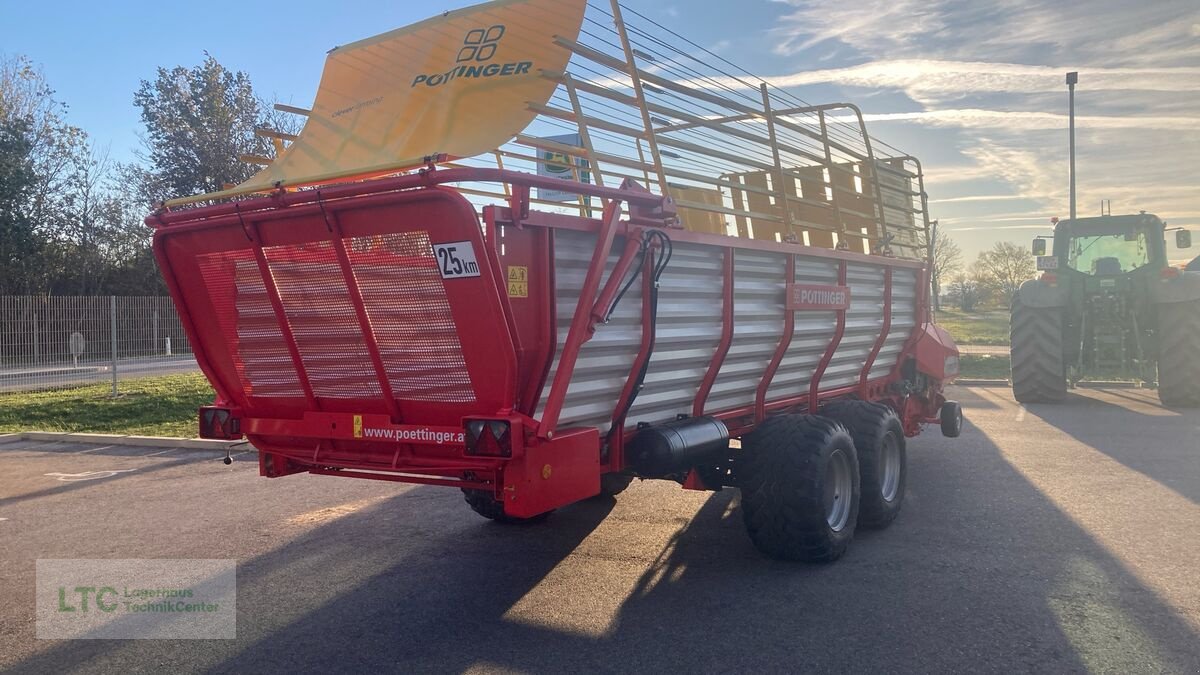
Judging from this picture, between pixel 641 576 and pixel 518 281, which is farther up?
pixel 518 281

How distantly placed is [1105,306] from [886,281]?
810 cm

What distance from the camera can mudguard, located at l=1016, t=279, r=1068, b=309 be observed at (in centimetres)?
1290

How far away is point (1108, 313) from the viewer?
521 inches

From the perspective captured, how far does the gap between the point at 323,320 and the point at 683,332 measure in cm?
188

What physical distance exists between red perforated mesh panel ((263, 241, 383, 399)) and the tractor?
37.2 feet

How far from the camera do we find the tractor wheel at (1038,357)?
1283 cm

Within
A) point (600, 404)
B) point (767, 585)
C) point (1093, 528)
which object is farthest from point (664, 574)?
point (1093, 528)

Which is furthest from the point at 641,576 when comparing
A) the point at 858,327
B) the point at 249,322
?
the point at 858,327

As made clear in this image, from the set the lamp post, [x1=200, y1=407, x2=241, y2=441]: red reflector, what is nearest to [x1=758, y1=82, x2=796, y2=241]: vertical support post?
[x1=200, y1=407, x2=241, y2=441]: red reflector

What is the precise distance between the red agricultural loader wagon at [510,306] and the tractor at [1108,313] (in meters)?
7.97

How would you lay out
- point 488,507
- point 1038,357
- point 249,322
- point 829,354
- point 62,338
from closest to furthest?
point 249,322 < point 488,507 < point 829,354 < point 1038,357 < point 62,338

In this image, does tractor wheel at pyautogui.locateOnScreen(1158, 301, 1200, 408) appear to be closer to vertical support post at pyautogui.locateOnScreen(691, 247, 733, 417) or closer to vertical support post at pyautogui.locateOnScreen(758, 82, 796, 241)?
vertical support post at pyautogui.locateOnScreen(758, 82, 796, 241)

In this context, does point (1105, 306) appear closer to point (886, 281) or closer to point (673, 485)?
point (886, 281)

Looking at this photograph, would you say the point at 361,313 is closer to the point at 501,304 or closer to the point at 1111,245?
the point at 501,304
